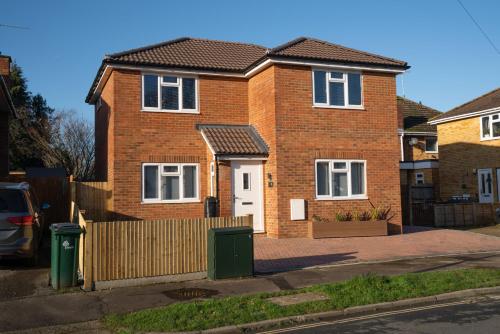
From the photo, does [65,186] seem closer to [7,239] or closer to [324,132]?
[7,239]

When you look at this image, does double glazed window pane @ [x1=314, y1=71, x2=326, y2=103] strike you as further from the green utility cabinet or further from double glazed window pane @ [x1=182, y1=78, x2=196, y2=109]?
the green utility cabinet

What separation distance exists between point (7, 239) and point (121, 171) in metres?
5.66

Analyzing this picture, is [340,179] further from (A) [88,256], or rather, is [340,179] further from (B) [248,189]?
(A) [88,256]

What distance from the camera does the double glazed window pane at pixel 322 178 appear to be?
52.9ft

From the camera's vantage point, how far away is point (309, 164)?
15.9 metres

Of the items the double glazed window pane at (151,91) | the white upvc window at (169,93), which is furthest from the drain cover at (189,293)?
the double glazed window pane at (151,91)

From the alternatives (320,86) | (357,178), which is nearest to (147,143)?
(320,86)

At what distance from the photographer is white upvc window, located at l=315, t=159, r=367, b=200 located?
16.2 metres

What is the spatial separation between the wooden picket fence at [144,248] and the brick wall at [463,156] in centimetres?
1917

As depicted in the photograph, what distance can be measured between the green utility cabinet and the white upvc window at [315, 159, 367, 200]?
6607 millimetres

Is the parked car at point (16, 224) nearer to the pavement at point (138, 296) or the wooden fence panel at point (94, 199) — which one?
the pavement at point (138, 296)

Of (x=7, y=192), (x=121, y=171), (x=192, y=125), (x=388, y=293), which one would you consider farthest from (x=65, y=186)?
(x=388, y=293)

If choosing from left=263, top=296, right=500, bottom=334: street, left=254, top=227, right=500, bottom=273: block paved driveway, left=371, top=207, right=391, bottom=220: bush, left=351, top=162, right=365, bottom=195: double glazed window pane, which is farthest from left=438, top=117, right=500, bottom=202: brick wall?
left=263, top=296, right=500, bottom=334: street

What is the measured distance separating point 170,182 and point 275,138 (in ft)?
12.0
